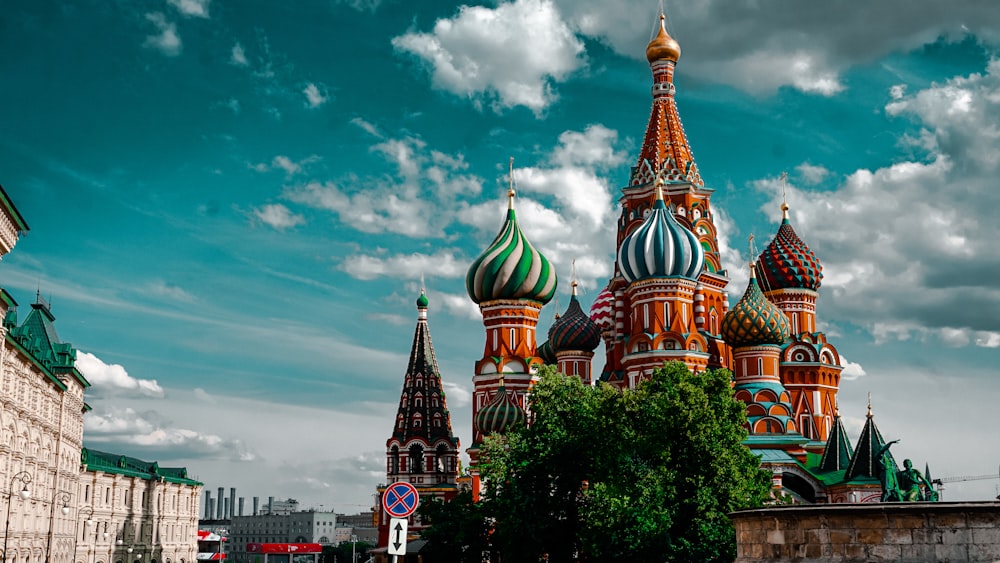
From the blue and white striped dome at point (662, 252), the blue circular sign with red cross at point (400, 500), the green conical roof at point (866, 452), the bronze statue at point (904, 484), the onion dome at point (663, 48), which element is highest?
the onion dome at point (663, 48)

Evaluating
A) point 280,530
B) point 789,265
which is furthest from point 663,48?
point 280,530

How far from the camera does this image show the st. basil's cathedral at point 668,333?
47312mm

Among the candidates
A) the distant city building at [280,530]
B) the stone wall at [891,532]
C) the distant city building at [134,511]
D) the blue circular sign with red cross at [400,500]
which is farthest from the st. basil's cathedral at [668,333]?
the distant city building at [280,530]

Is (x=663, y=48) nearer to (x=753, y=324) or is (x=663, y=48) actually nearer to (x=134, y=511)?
(x=753, y=324)

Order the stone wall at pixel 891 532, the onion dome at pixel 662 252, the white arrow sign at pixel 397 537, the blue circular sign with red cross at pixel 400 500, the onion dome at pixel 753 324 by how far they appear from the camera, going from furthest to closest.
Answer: the onion dome at pixel 753 324 < the onion dome at pixel 662 252 < the stone wall at pixel 891 532 < the blue circular sign with red cross at pixel 400 500 < the white arrow sign at pixel 397 537

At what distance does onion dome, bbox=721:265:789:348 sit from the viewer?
5025 cm

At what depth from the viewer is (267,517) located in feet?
490

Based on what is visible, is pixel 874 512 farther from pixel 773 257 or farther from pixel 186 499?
pixel 186 499

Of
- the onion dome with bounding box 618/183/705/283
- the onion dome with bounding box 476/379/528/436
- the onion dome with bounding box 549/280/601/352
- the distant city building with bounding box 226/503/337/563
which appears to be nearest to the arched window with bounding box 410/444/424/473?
the onion dome with bounding box 549/280/601/352

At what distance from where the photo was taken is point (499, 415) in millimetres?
51719

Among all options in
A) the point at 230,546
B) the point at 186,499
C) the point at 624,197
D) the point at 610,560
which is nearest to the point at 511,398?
the point at 624,197

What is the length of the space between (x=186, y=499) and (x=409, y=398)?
879 inches

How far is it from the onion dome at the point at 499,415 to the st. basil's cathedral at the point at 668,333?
0.07m

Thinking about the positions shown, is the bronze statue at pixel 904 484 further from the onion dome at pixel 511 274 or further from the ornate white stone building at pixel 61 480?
the onion dome at pixel 511 274
